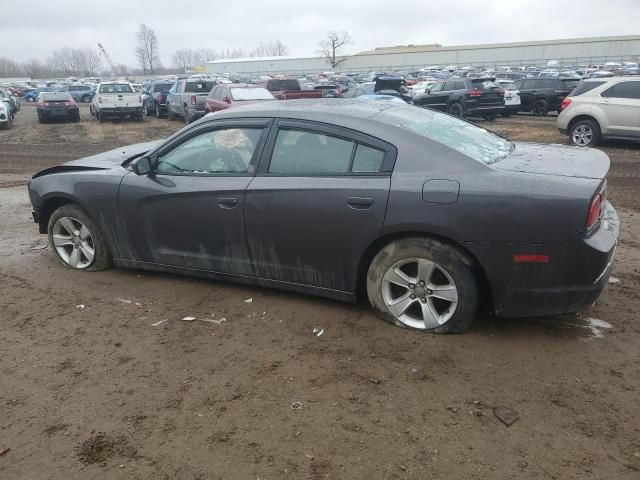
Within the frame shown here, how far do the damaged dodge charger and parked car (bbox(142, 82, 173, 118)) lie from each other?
20014 millimetres

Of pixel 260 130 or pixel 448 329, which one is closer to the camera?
pixel 448 329

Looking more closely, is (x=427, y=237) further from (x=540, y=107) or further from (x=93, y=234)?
(x=540, y=107)

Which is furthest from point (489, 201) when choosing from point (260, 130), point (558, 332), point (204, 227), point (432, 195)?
point (204, 227)

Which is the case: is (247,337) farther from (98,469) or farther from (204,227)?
(98,469)

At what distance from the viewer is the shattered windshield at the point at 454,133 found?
379cm

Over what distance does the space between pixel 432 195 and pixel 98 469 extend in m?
2.47

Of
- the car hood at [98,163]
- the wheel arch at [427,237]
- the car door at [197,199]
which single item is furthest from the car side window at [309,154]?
the car hood at [98,163]

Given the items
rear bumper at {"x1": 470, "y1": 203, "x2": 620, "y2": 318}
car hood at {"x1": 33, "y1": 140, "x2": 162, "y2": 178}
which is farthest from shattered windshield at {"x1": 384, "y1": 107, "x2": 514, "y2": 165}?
car hood at {"x1": 33, "y1": 140, "x2": 162, "y2": 178}

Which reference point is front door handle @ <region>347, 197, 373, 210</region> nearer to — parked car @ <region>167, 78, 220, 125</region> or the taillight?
the taillight

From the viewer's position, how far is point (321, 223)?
3857mm

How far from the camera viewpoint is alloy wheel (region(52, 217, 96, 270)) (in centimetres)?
509

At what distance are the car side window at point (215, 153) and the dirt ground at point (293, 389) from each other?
1061mm

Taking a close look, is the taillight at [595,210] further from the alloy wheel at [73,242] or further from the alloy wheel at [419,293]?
the alloy wheel at [73,242]

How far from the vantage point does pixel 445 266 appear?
141 inches
